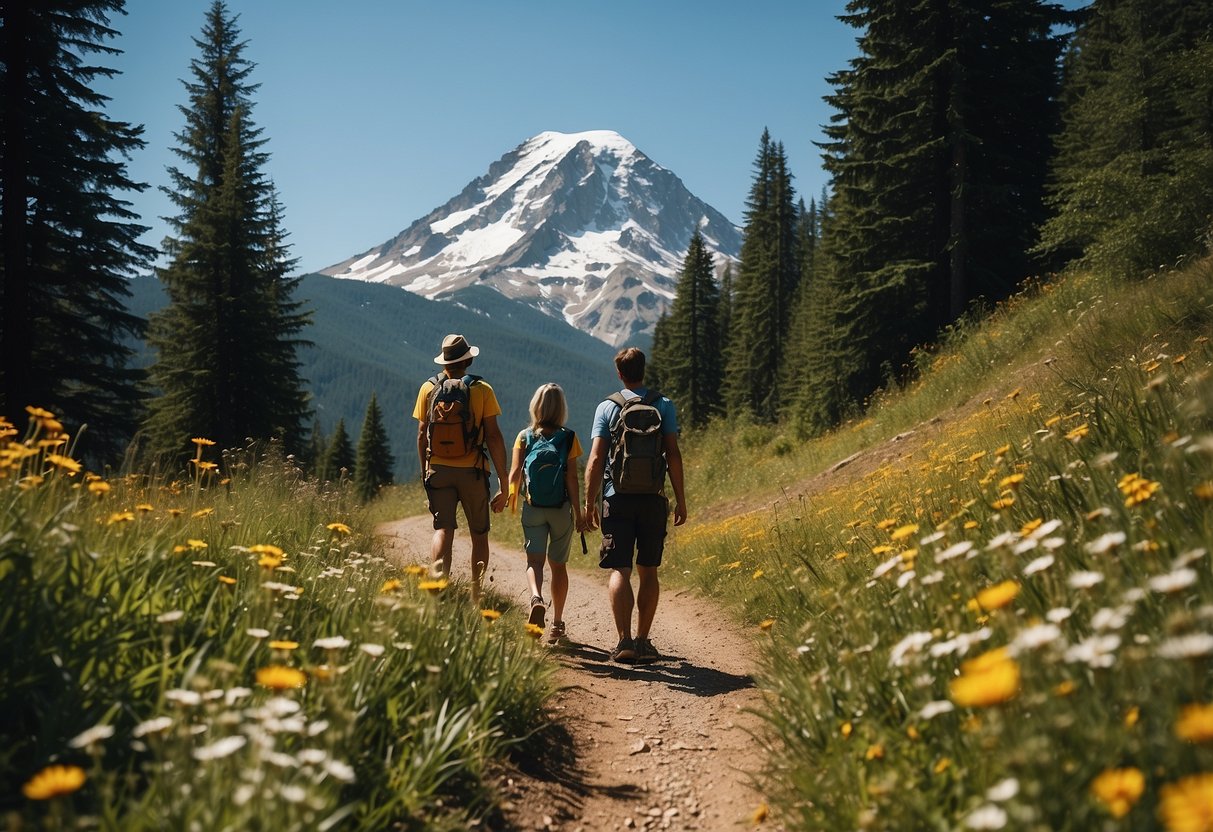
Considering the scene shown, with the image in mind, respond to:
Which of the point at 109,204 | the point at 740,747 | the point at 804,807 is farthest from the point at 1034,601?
the point at 109,204

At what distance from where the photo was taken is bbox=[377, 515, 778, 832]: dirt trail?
3195 millimetres

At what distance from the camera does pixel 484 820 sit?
282cm

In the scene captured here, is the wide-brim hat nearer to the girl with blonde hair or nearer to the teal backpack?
the girl with blonde hair

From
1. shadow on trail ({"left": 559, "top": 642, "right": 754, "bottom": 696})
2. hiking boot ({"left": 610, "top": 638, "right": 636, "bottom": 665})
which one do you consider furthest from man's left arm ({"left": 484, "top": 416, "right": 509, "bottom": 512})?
hiking boot ({"left": 610, "top": 638, "right": 636, "bottom": 665})

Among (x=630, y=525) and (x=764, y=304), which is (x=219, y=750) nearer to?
(x=630, y=525)

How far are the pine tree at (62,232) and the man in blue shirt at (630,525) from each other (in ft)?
43.9

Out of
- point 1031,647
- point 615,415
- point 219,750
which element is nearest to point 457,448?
point 615,415

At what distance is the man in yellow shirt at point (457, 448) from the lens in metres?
A: 6.23

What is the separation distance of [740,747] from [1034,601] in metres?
2.02

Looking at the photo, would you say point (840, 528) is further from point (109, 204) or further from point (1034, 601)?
point (109, 204)

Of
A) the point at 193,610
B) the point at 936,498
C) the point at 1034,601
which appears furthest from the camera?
the point at 936,498

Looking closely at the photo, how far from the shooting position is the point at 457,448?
6254mm

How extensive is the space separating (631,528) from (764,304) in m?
41.2

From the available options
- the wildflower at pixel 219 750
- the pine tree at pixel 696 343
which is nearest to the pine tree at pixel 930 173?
the wildflower at pixel 219 750
